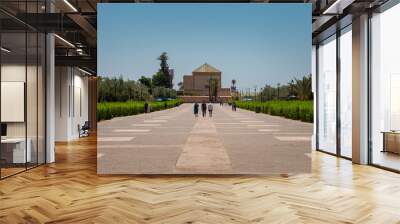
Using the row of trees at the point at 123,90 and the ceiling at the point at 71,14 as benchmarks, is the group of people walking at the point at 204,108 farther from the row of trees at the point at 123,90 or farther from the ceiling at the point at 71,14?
the ceiling at the point at 71,14

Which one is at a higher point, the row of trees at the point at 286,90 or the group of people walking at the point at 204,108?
the row of trees at the point at 286,90

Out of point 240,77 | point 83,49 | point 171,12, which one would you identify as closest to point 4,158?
point 171,12

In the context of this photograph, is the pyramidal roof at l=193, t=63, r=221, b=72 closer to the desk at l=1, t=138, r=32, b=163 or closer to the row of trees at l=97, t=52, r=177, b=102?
the row of trees at l=97, t=52, r=177, b=102

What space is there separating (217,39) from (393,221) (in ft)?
15.2

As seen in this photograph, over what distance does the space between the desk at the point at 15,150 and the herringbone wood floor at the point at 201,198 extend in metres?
0.37

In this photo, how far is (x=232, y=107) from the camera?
8352mm

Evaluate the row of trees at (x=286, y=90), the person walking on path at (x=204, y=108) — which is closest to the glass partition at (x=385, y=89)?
the row of trees at (x=286, y=90)

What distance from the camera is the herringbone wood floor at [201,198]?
4527mm

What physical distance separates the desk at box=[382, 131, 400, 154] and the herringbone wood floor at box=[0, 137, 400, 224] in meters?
0.46

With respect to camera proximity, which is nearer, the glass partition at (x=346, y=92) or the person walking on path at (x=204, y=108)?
the person walking on path at (x=204, y=108)

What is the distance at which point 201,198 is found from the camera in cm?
545

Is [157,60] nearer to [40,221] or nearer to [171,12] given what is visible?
[171,12]

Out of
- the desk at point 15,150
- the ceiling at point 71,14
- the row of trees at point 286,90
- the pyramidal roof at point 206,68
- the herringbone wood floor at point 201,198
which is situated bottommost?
the herringbone wood floor at point 201,198

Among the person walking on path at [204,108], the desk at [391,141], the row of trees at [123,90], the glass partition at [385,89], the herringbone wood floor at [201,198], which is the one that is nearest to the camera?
the herringbone wood floor at [201,198]
